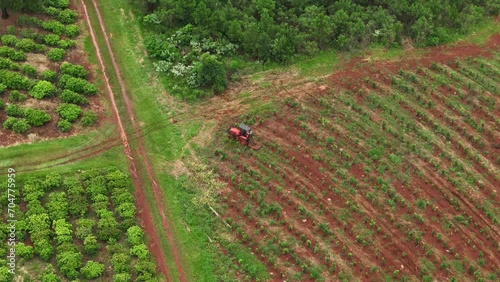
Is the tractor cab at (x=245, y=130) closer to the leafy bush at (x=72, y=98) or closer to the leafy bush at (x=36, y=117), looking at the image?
the leafy bush at (x=72, y=98)

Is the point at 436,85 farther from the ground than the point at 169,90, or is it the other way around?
the point at 169,90

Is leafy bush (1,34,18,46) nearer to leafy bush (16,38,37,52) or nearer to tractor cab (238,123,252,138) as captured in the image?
leafy bush (16,38,37,52)

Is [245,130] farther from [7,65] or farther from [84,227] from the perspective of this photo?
[7,65]

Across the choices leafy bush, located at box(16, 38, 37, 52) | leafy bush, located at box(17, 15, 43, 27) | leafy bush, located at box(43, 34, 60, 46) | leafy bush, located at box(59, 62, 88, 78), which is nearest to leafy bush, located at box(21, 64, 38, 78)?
leafy bush, located at box(59, 62, 88, 78)

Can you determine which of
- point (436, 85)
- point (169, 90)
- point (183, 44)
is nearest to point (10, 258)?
point (169, 90)

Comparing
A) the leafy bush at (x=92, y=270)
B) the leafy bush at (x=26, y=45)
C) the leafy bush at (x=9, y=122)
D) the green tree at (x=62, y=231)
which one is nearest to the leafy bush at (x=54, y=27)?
the leafy bush at (x=26, y=45)

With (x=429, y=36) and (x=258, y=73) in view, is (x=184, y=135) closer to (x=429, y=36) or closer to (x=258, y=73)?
(x=258, y=73)
